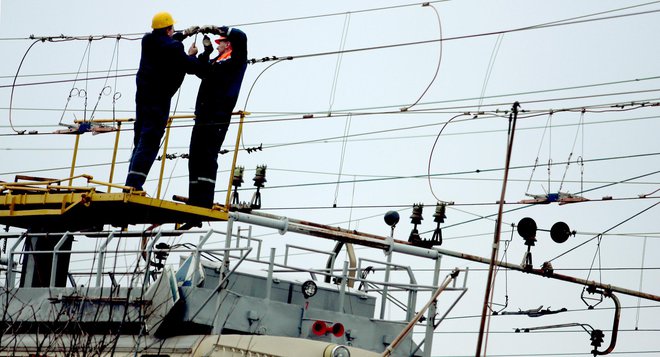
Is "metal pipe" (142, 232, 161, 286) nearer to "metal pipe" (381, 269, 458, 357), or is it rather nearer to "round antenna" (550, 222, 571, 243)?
"metal pipe" (381, 269, 458, 357)

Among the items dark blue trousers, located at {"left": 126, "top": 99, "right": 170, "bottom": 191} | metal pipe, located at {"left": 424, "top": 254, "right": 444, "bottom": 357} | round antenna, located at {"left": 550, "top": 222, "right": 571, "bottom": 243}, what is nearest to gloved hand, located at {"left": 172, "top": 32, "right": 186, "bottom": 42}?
dark blue trousers, located at {"left": 126, "top": 99, "right": 170, "bottom": 191}

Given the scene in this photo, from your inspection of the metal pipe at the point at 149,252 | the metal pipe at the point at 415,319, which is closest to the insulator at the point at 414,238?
the metal pipe at the point at 415,319

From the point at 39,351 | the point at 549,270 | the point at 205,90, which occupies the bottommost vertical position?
the point at 39,351

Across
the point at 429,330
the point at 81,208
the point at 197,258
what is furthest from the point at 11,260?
the point at 429,330

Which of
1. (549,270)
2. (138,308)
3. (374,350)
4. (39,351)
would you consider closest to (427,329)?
(374,350)

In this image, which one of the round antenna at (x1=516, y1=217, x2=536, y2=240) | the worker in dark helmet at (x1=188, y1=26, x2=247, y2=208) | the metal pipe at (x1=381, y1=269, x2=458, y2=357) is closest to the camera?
the metal pipe at (x1=381, y1=269, x2=458, y2=357)

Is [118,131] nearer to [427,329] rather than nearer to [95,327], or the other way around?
[95,327]

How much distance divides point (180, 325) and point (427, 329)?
5.32 m

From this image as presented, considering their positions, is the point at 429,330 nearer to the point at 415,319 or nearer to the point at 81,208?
the point at 415,319

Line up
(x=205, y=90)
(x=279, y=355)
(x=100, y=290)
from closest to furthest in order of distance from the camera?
(x=279, y=355)
(x=100, y=290)
(x=205, y=90)

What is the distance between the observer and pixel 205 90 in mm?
34219

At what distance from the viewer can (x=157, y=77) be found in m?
34.1

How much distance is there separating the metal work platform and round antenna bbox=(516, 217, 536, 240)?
349 inches

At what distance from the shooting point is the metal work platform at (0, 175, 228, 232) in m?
32.4
